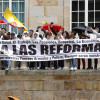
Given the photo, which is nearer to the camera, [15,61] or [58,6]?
[15,61]

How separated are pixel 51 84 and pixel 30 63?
3.84 ft

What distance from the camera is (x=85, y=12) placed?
2748 centimetres

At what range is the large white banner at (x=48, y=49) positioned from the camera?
23.0m

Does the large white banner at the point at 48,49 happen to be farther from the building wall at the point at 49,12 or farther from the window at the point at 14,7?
the window at the point at 14,7

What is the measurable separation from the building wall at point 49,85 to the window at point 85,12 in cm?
493

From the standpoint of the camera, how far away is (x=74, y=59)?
75.3ft

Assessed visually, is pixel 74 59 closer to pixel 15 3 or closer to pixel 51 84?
pixel 51 84

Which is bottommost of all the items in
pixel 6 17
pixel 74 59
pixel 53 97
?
pixel 53 97

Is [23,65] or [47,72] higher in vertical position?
[23,65]

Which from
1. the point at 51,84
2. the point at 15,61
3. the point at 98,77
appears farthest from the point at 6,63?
the point at 98,77

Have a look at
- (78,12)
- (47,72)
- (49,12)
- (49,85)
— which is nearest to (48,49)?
(47,72)

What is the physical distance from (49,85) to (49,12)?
5174 mm

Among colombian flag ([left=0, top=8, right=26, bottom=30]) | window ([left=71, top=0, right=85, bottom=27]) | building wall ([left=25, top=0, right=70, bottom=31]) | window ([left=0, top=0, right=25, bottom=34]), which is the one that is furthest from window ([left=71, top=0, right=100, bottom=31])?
colombian flag ([left=0, top=8, right=26, bottom=30])

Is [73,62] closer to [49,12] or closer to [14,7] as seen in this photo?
[49,12]
